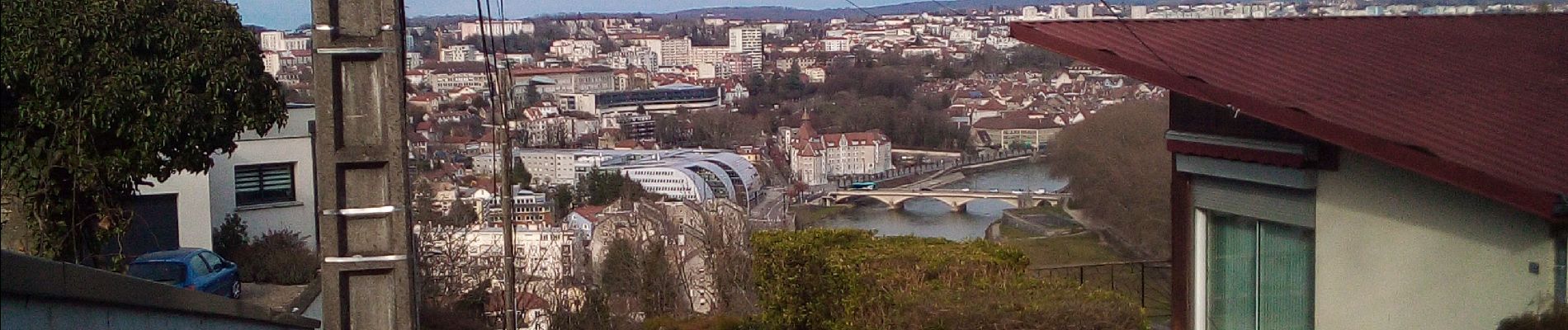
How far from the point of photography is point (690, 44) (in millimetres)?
52875

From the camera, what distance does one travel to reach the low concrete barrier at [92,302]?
3379mm

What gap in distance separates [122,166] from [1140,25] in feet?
21.1

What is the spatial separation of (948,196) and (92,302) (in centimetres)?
1932

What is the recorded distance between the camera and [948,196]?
22.9m

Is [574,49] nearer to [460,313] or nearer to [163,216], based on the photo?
[163,216]

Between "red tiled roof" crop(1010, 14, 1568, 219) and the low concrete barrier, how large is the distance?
433cm

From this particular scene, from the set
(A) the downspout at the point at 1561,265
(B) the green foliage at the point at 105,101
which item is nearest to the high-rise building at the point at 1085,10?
(A) the downspout at the point at 1561,265

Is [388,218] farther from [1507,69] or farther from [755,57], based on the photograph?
[755,57]

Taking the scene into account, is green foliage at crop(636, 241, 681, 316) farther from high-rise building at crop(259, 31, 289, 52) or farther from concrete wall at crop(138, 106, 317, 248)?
concrete wall at crop(138, 106, 317, 248)

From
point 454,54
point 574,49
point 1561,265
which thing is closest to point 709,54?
point 574,49

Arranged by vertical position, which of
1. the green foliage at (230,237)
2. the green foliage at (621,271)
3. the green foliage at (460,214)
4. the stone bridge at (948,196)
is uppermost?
the green foliage at (460,214)

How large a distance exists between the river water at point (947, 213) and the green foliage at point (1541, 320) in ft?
42.7

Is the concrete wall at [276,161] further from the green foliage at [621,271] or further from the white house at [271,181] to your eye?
the green foliage at [621,271]

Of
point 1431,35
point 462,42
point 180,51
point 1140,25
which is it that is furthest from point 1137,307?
point 462,42
